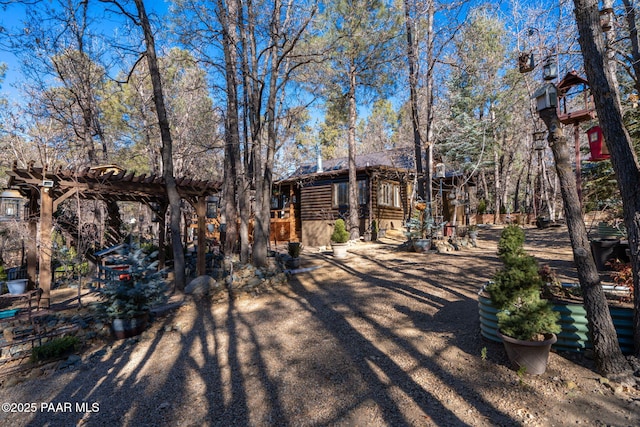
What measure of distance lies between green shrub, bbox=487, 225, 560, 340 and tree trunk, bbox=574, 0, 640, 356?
0.83 m

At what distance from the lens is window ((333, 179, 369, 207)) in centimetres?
1605

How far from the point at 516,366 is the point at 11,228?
572 inches

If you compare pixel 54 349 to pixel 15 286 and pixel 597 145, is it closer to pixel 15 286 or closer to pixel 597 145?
pixel 15 286

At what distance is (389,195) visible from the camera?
17.2 meters

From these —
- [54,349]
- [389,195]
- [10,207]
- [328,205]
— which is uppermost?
[10,207]

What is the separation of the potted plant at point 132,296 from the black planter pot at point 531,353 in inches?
212

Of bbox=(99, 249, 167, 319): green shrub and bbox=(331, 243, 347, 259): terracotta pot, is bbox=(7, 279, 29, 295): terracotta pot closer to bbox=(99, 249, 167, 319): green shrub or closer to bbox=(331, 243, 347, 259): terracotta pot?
bbox=(99, 249, 167, 319): green shrub

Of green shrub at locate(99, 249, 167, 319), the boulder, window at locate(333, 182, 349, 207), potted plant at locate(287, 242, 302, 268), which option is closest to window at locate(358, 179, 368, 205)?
window at locate(333, 182, 349, 207)

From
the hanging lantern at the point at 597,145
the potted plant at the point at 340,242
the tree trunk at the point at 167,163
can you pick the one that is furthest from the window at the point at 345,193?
the hanging lantern at the point at 597,145

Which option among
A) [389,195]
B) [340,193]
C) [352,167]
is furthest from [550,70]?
[389,195]

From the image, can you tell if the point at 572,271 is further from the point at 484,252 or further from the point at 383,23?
the point at 383,23

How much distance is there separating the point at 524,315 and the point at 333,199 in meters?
13.6

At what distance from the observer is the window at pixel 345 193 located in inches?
632

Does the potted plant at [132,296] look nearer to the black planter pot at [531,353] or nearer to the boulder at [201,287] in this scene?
the boulder at [201,287]
